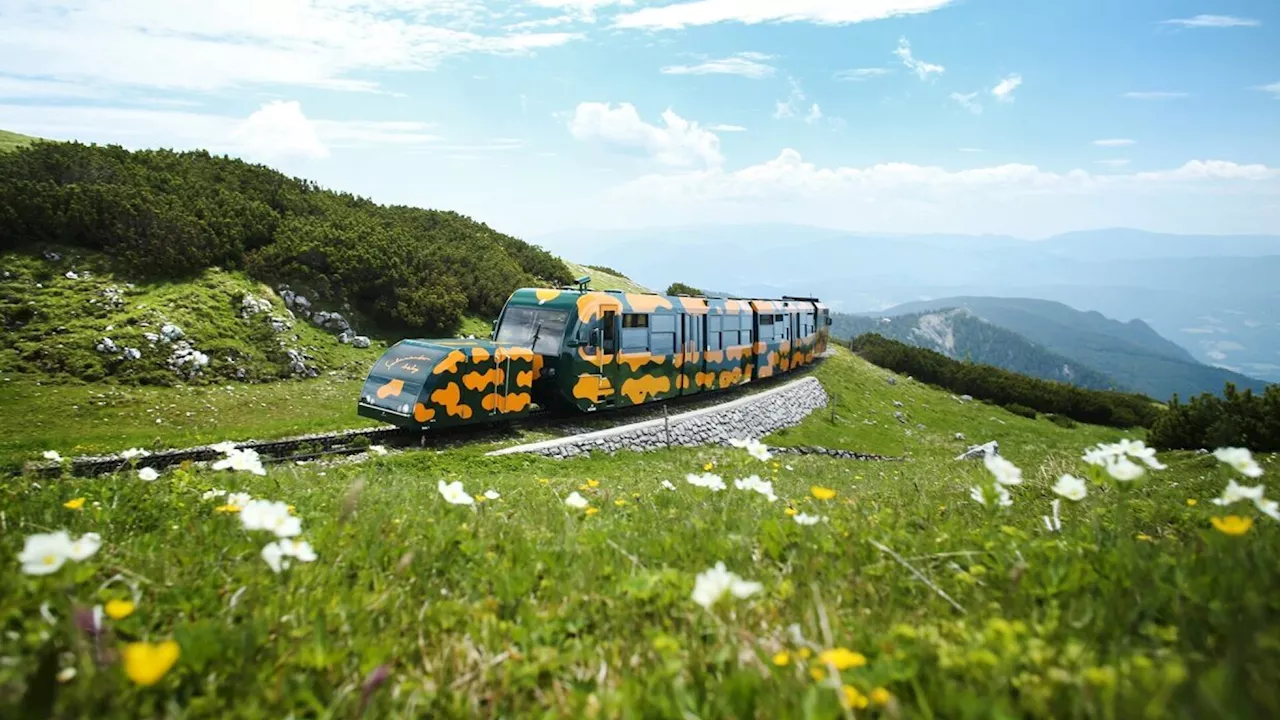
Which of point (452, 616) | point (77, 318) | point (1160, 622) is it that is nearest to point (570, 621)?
point (452, 616)

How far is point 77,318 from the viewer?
66.1ft

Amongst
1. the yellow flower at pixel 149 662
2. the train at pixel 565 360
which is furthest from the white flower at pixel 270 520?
the train at pixel 565 360

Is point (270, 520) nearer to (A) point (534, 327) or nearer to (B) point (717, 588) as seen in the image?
(B) point (717, 588)

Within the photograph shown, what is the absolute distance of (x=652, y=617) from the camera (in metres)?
2.82

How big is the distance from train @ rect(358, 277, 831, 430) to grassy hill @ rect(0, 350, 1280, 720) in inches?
438

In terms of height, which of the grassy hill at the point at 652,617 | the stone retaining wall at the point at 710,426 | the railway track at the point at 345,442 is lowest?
the stone retaining wall at the point at 710,426

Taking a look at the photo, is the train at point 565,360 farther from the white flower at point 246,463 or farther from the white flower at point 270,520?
the white flower at point 270,520

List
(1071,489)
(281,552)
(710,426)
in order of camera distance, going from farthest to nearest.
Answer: (710,426)
(1071,489)
(281,552)

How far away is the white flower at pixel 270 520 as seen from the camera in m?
2.67

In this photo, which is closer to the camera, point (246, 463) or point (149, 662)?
point (149, 662)

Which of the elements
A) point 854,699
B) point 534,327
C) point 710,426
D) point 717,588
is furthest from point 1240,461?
point 710,426

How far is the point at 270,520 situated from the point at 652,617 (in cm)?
164

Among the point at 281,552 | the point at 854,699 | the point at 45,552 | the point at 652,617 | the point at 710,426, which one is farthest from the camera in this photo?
the point at 710,426

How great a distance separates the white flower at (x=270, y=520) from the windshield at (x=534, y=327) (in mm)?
15485
